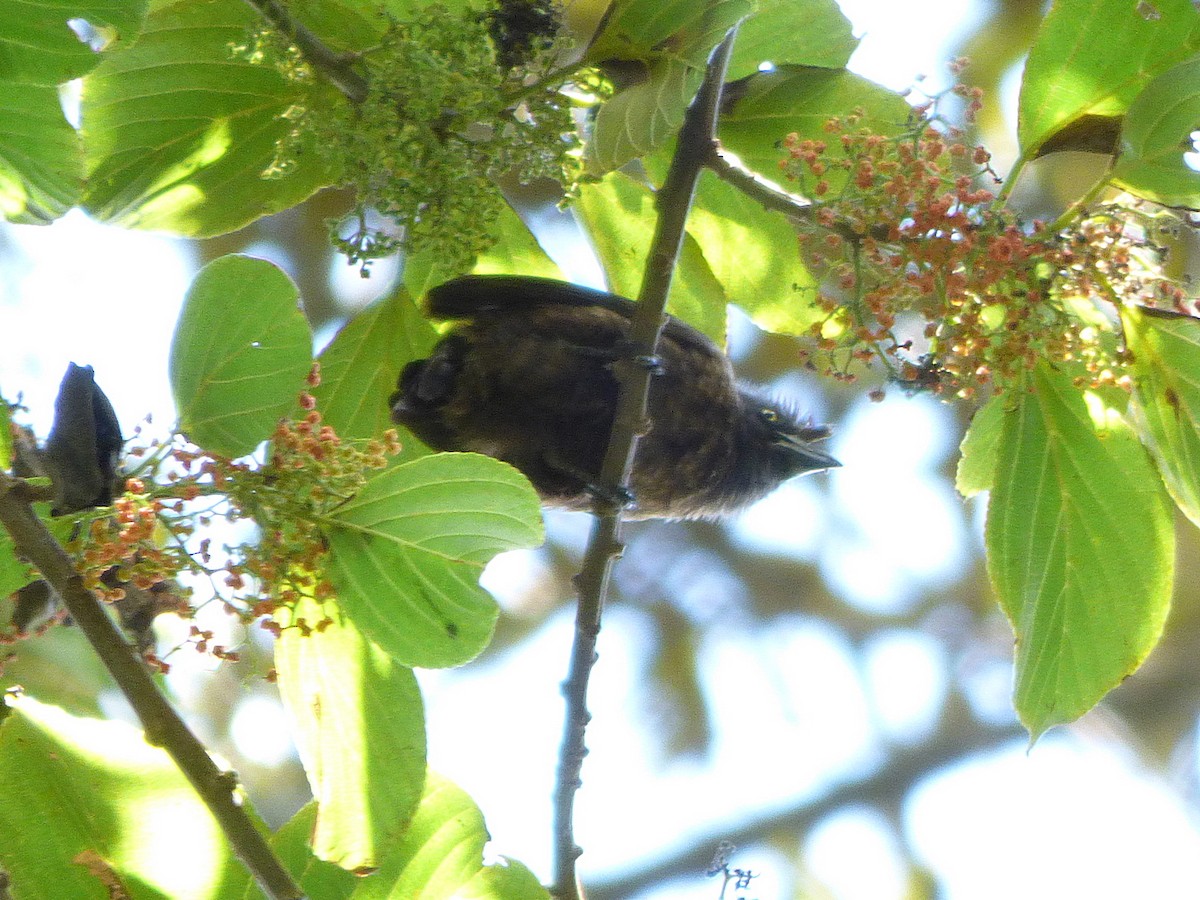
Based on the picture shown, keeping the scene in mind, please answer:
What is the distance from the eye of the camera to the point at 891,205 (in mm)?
2055

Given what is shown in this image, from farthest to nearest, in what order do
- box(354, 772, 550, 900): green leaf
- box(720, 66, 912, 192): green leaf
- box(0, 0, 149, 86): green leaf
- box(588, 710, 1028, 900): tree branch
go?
box(588, 710, 1028, 900): tree branch < box(720, 66, 912, 192): green leaf < box(354, 772, 550, 900): green leaf < box(0, 0, 149, 86): green leaf

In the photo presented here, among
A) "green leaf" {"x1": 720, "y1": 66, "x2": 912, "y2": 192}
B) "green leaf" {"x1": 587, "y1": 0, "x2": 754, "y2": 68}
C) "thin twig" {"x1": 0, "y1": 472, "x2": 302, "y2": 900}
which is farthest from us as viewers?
"green leaf" {"x1": 720, "y1": 66, "x2": 912, "y2": 192}

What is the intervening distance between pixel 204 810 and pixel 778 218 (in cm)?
155

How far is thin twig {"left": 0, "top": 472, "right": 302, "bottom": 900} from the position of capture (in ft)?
5.01

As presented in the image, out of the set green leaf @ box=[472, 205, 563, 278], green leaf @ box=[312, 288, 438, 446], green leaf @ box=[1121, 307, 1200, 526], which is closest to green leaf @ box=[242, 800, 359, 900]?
green leaf @ box=[312, 288, 438, 446]

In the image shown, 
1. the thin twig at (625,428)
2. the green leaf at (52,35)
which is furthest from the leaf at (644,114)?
the green leaf at (52,35)

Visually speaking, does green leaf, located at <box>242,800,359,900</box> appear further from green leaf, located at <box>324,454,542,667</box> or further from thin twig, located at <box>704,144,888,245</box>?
thin twig, located at <box>704,144,888,245</box>

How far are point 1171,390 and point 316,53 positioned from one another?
1.50m

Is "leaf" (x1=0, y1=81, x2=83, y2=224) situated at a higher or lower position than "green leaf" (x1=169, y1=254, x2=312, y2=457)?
higher

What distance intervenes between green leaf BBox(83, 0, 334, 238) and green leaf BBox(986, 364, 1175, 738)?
4.37 ft

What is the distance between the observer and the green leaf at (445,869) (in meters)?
1.96

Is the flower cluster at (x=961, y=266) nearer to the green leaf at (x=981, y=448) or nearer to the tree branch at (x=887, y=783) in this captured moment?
the green leaf at (x=981, y=448)

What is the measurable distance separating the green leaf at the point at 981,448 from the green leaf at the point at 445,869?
3.37 feet

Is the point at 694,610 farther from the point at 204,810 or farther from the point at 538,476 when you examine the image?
the point at 204,810
